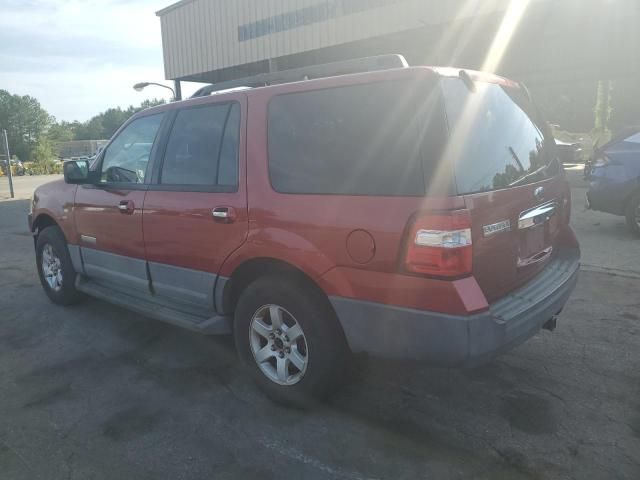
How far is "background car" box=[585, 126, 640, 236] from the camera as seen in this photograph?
7102 mm

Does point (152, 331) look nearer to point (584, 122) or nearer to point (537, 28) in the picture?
point (537, 28)

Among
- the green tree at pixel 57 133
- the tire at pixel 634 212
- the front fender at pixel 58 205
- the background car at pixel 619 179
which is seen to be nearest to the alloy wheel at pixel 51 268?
the front fender at pixel 58 205

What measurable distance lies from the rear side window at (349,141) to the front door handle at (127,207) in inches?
56.0

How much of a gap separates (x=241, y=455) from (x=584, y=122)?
158ft

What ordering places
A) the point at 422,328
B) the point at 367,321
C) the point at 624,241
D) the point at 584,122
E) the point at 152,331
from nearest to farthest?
1. the point at 422,328
2. the point at 367,321
3. the point at 152,331
4. the point at 624,241
5. the point at 584,122

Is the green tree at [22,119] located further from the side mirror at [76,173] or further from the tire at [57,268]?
the side mirror at [76,173]

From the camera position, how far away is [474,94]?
274cm

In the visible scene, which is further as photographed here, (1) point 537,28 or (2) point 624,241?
(1) point 537,28

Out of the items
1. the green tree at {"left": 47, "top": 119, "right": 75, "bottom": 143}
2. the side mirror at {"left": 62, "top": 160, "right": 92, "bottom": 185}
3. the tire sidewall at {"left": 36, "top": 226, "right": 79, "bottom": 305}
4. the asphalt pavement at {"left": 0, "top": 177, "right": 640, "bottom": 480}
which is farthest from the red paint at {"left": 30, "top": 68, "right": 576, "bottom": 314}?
the green tree at {"left": 47, "top": 119, "right": 75, "bottom": 143}

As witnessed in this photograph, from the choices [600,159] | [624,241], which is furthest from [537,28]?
[624,241]

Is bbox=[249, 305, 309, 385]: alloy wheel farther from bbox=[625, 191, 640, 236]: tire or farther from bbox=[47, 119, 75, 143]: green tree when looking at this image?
bbox=[47, 119, 75, 143]: green tree

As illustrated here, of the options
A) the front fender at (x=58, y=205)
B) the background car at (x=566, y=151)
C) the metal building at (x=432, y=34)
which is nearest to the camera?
the front fender at (x=58, y=205)

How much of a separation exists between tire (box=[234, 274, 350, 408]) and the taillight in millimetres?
694

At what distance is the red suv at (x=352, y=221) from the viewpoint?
8.04 ft
